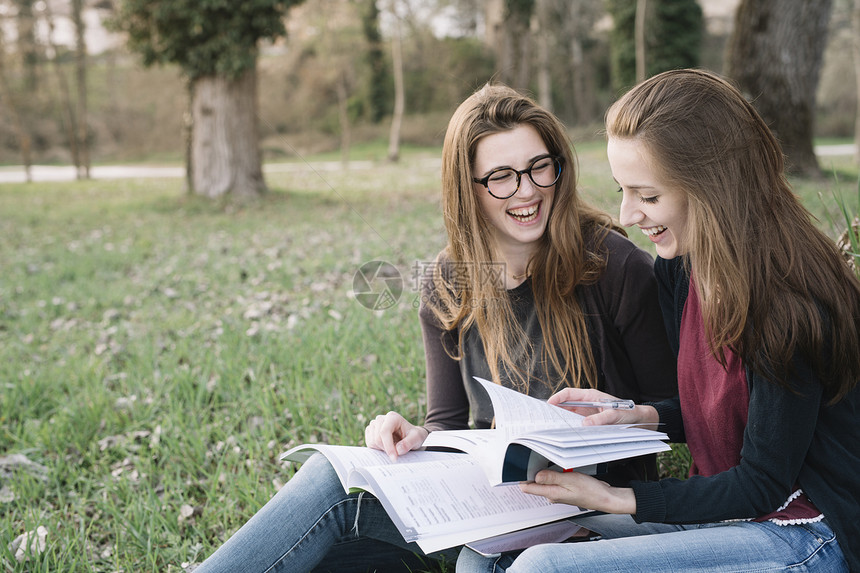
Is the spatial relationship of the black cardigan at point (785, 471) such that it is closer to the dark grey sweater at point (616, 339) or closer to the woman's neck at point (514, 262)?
the dark grey sweater at point (616, 339)

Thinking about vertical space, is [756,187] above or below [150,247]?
above

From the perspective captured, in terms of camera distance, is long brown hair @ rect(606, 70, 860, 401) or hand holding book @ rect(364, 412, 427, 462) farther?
hand holding book @ rect(364, 412, 427, 462)

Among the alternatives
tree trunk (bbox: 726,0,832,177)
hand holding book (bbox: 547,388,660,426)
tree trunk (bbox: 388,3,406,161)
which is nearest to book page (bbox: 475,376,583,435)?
hand holding book (bbox: 547,388,660,426)

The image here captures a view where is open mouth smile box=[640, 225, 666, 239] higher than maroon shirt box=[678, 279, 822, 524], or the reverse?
open mouth smile box=[640, 225, 666, 239]

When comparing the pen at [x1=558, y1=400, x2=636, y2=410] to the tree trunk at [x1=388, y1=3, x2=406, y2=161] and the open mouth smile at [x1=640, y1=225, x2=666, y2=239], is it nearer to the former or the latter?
the open mouth smile at [x1=640, y1=225, x2=666, y2=239]

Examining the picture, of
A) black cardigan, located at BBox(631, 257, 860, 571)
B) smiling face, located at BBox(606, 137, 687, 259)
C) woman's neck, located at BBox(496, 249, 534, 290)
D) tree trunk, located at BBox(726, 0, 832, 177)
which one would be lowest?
black cardigan, located at BBox(631, 257, 860, 571)

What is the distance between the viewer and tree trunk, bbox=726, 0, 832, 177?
25.1 feet

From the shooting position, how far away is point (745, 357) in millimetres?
1436

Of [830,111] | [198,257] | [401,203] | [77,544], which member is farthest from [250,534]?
[830,111]

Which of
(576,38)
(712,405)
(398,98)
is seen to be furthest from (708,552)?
(576,38)

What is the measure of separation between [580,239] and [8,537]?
7.03 ft

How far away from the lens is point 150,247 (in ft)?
25.1

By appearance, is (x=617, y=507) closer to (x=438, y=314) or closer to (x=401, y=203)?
(x=438, y=314)

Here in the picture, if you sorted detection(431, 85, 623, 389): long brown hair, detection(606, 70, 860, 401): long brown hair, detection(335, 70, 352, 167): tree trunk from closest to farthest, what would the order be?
detection(606, 70, 860, 401): long brown hair, detection(431, 85, 623, 389): long brown hair, detection(335, 70, 352, 167): tree trunk
